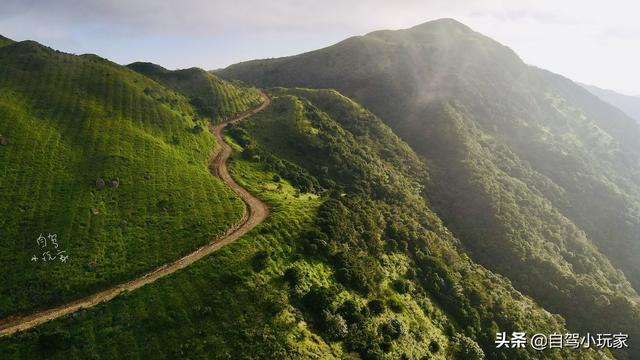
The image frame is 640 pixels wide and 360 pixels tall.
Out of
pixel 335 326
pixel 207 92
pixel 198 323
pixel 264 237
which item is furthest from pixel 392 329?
pixel 207 92

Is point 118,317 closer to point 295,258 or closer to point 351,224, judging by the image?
point 295,258

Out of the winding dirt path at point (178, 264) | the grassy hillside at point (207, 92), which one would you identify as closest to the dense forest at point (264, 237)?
the winding dirt path at point (178, 264)

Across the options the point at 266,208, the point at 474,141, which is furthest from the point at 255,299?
the point at 474,141

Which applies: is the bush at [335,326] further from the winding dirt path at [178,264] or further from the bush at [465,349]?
the bush at [465,349]

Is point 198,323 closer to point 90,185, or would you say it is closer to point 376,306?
point 376,306

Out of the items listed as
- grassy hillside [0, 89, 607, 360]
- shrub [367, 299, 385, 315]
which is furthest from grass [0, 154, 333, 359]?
shrub [367, 299, 385, 315]
